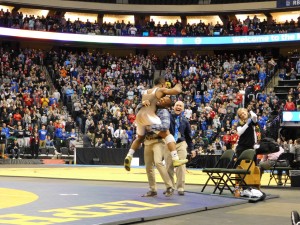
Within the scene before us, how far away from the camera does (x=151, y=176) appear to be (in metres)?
11.4

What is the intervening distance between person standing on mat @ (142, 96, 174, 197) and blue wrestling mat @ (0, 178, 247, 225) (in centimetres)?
27

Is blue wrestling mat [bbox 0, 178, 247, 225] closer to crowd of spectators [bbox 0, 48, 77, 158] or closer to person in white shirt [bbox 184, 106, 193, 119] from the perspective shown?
crowd of spectators [bbox 0, 48, 77, 158]

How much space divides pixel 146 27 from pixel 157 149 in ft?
116

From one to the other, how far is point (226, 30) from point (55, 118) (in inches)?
679

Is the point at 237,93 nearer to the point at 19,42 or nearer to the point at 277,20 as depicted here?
the point at 277,20

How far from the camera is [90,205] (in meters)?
9.84

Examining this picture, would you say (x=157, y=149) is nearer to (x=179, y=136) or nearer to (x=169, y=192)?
(x=169, y=192)

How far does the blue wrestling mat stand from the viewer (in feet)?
27.0

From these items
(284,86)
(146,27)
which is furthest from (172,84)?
(146,27)

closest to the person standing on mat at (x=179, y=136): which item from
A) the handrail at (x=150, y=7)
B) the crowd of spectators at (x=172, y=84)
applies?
the crowd of spectators at (x=172, y=84)

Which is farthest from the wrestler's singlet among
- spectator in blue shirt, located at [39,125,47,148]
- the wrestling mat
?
spectator in blue shirt, located at [39,125,47,148]

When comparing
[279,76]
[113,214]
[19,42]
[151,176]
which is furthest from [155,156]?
[19,42]

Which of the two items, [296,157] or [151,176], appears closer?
[151,176]

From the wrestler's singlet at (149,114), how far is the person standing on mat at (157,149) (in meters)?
0.09
